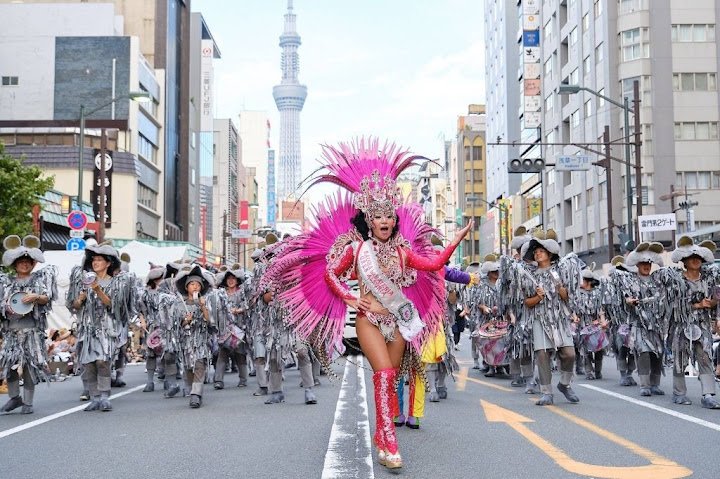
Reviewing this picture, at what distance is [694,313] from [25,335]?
7394mm

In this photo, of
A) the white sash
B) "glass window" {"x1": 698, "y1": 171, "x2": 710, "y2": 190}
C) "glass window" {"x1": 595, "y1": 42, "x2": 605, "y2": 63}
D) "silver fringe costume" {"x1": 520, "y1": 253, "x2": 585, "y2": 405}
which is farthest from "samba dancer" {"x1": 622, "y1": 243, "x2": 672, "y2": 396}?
"glass window" {"x1": 595, "y1": 42, "x2": 605, "y2": 63}

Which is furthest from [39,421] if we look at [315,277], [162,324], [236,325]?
[236,325]

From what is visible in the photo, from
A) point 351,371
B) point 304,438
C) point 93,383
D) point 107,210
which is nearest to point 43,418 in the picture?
point 93,383

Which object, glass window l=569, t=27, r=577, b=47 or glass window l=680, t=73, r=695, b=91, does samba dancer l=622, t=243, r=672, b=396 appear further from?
glass window l=569, t=27, r=577, b=47

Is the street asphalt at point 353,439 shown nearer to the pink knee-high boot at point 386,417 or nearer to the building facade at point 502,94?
the pink knee-high boot at point 386,417

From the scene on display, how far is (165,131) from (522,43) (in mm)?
27413

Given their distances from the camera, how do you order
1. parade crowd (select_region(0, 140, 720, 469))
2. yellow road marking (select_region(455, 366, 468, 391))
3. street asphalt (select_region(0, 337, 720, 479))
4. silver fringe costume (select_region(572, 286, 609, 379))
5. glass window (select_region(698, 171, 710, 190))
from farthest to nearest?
glass window (select_region(698, 171, 710, 190))
silver fringe costume (select_region(572, 286, 609, 379))
yellow road marking (select_region(455, 366, 468, 391))
parade crowd (select_region(0, 140, 720, 469))
street asphalt (select_region(0, 337, 720, 479))

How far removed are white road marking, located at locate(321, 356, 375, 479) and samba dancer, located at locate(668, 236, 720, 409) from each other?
11.5ft

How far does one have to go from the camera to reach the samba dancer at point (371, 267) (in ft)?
22.2

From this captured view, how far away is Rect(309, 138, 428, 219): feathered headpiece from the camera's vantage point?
22.8 ft

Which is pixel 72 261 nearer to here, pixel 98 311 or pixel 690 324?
pixel 98 311

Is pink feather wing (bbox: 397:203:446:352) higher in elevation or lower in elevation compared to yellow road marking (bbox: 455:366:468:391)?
higher

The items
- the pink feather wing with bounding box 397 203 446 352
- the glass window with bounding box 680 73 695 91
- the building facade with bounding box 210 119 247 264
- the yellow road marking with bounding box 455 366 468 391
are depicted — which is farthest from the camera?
the building facade with bounding box 210 119 247 264

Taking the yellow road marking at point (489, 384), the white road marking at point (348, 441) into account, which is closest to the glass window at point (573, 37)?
the yellow road marking at point (489, 384)
